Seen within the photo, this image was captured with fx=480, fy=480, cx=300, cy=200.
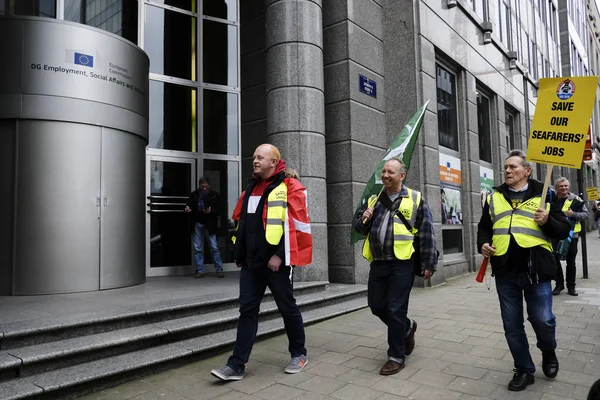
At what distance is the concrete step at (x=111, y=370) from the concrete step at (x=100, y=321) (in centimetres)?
45

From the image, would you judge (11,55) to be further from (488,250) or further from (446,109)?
(446,109)

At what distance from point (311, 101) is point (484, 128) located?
755 cm

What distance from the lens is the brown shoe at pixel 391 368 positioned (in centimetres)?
420

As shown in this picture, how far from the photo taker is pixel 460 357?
184 inches

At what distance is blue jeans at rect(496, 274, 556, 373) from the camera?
3729 millimetres

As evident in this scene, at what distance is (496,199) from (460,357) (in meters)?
1.71

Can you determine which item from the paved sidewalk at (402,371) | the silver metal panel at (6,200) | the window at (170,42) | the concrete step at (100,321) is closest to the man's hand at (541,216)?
the paved sidewalk at (402,371)

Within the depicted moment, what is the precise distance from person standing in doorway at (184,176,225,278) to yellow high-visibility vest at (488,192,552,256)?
567 centimetres

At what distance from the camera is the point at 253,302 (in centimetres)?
419

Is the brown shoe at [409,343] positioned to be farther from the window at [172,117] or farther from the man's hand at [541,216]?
the window at [172,117]

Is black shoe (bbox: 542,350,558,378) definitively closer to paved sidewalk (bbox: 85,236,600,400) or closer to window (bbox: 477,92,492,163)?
paved sidewalk (bbox: 85,236,600,400)

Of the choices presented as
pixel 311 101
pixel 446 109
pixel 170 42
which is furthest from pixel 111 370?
pixel 446 109

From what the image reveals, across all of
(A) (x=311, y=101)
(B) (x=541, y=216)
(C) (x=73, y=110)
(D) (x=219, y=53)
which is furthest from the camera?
(D) (x=219, y=53)

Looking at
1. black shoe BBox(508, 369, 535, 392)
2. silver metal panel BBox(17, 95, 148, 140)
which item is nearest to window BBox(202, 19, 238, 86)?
silver metal panel BBox(17, 95, 148, 140)
